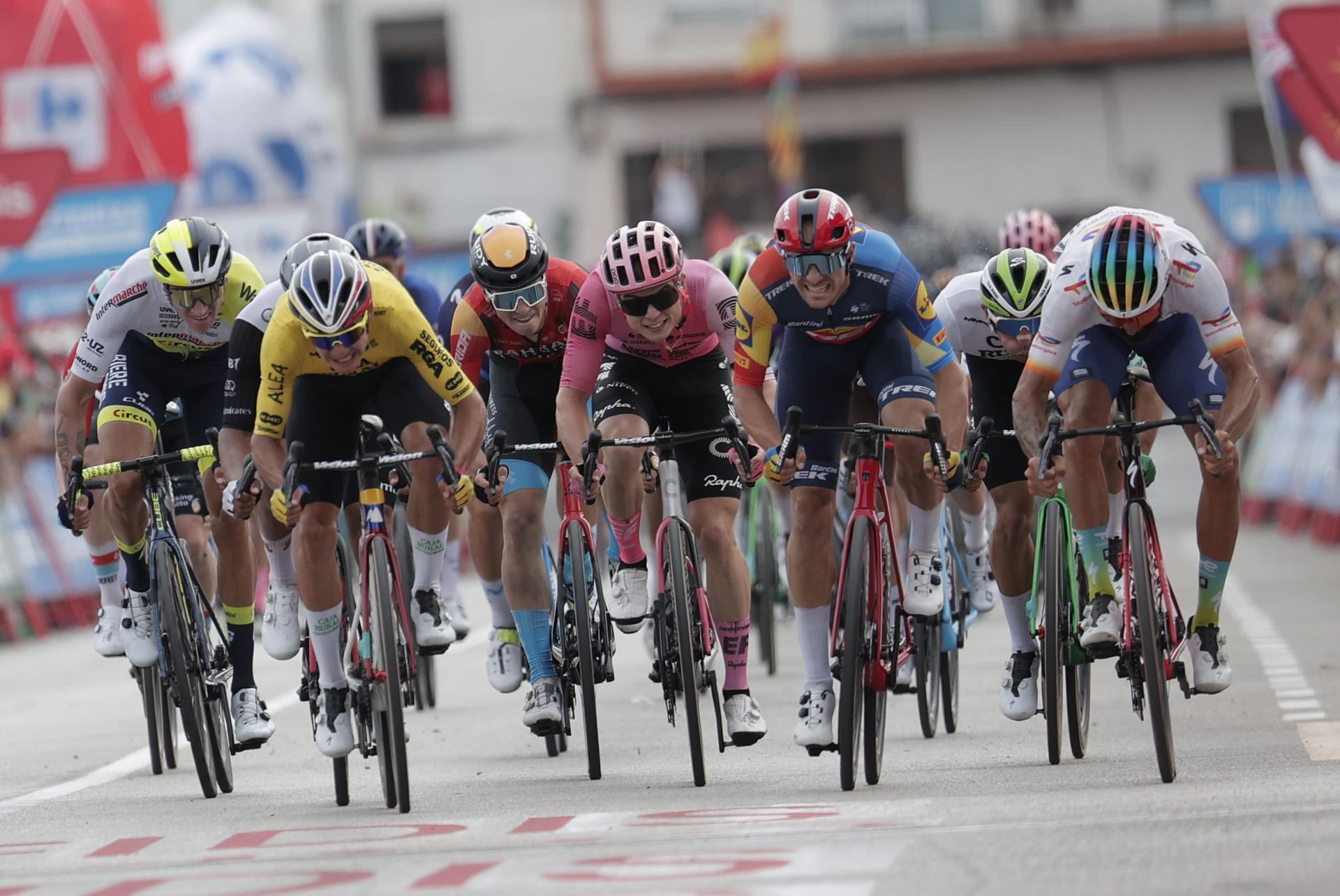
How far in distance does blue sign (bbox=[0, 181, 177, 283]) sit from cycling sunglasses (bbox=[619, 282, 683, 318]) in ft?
57.0

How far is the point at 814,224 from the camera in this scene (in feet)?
Answer: 27.5

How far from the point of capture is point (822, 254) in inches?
332

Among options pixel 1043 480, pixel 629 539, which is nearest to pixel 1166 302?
pixel 1043 480

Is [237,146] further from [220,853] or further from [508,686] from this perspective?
[220,853]

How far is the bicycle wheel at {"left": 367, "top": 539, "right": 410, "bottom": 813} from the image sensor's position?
8039 millimetres

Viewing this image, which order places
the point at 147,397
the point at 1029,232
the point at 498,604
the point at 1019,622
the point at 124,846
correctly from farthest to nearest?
the point at 1029,232 → the point at 498,604 → the point at 147,397 → the point at 1019,622 → the point at 124,846

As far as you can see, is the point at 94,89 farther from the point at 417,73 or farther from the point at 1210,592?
the point at 1210,592

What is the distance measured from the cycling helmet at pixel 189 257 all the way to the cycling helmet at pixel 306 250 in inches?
21.2

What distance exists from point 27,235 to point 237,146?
15.9 metres

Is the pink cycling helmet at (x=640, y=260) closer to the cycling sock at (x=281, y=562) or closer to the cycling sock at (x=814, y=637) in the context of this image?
the cycling sock at (x=814, y=637)

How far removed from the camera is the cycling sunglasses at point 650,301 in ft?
29.0

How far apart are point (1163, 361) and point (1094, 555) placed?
77cm

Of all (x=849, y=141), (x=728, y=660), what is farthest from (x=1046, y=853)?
(x=849, y=141)

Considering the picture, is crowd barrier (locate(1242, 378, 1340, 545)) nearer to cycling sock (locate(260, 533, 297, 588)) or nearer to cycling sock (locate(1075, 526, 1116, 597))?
cycling sock (locate(1075, 526, 1116, 597))
